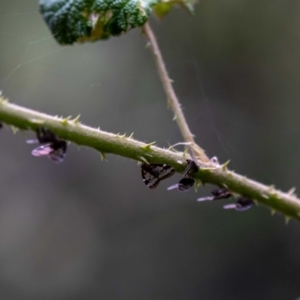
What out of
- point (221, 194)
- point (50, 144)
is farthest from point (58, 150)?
point (221, 194)

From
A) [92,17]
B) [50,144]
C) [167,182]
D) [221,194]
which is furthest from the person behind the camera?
[167,182]

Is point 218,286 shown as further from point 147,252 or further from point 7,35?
point 7,35

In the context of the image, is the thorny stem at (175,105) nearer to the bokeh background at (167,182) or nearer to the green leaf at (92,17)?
the green leaf at (92,17)

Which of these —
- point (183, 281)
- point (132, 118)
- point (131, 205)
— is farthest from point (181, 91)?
point (183, 281)

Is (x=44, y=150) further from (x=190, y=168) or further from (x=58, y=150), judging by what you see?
(x=190, y=168)

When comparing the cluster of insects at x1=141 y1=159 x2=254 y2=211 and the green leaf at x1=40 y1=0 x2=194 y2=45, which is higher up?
the green leaf at x1=40 y1=0 x2=194 y2=45

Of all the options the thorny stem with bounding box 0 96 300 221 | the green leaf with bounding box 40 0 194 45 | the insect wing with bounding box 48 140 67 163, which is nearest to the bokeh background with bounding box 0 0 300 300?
the green leaf with bounding box 40 0 194 45

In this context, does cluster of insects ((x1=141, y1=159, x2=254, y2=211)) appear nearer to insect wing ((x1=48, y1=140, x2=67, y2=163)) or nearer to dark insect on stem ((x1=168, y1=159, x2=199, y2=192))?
dark insect on stem ((x1=168, y1=159, x2=199, y2=192))
